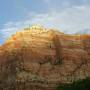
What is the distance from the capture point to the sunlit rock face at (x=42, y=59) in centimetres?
10544

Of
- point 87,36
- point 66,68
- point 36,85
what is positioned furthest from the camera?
point 87,36

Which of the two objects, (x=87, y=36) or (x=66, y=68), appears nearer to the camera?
(x=66, y=68)

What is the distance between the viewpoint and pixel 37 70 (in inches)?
4274

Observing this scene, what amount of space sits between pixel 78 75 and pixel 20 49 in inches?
569

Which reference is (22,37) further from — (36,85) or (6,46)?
(36,85)

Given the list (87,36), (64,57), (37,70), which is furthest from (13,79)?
(87,36)

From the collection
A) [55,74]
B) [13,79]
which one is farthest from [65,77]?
[13,79]

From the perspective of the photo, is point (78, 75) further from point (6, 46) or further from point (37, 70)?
point (6, 46)

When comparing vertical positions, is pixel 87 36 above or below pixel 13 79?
above

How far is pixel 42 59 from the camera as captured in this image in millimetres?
111750

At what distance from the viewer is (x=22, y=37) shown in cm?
11712

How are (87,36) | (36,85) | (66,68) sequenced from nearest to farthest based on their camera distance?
(36,85) < (66,68) < (87,36)

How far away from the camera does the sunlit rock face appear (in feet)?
346

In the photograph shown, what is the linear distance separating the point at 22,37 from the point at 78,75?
55.2ft
